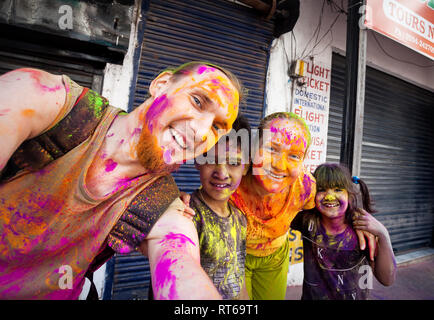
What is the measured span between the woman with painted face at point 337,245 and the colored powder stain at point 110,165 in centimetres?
174

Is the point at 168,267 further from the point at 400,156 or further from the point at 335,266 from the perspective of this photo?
the point at 400,156

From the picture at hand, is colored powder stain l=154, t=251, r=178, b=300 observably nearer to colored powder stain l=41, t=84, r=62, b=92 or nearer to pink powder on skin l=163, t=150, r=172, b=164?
pink powder on skin l=163, t=150, r=172, b=164

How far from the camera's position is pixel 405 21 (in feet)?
9.68

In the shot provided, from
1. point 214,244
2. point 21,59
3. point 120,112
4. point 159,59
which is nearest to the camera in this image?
point 120,112

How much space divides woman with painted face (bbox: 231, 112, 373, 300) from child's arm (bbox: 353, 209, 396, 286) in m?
0.44

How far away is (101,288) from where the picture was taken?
9.20ft

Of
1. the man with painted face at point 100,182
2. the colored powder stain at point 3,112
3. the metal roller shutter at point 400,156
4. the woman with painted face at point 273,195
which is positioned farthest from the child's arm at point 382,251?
the metal roller shutter at point 400,156

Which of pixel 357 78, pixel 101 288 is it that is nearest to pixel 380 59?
pixel 357 78

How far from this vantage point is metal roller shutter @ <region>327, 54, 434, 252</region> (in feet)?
17.0

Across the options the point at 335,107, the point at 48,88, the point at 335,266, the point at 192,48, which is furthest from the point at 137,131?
the point at 335,107

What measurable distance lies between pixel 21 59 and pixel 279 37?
363 cm

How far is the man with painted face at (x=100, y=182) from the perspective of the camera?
3.47 feet

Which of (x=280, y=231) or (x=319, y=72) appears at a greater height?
(x=319, y=72)

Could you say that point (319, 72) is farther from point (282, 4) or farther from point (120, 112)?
point (120, 112)
